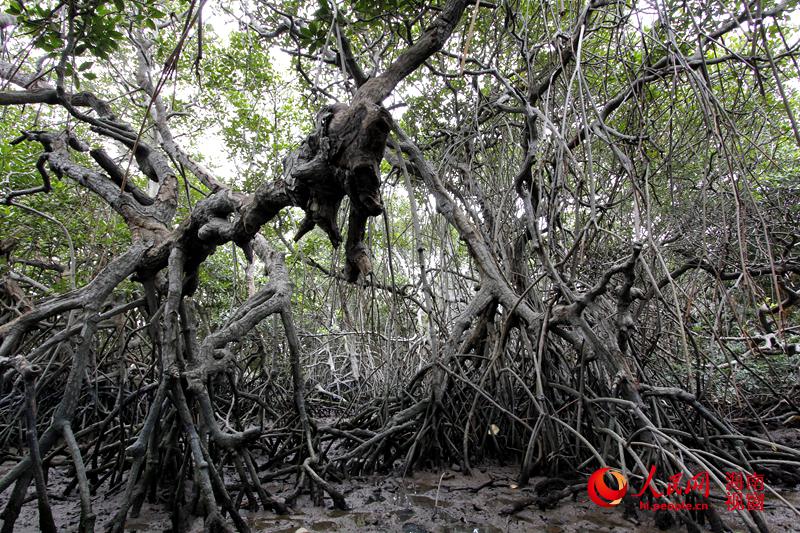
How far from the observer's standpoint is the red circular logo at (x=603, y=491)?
2078 millimetres

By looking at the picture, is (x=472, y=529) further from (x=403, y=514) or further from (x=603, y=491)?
(x=603, y=491)

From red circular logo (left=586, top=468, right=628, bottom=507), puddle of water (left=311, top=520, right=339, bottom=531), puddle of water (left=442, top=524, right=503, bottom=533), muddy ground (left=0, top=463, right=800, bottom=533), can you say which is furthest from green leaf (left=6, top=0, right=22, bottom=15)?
red circular logo (left=586, top=468, right=628, bottom=507)

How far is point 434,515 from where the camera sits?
2238 mm

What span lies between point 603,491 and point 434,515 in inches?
34.1

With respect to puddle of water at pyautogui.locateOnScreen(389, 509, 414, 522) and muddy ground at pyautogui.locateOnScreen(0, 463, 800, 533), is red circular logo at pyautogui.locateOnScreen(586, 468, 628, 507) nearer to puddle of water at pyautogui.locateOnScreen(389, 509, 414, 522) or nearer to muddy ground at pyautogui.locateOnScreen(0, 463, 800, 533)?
muddy ground at pyautogui.locateOnScreen(0, 463, 800, 533)

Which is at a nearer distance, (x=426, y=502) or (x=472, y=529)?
(x=472, y=529)

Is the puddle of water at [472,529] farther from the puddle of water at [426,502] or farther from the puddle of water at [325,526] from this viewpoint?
the puddle of water at [325,526]

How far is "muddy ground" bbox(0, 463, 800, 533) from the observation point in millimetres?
2033

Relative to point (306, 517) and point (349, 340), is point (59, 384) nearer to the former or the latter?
point (349, 340)

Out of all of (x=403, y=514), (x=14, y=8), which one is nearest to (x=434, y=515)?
(x=403, y=514)

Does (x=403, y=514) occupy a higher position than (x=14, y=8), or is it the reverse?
(x=14, y=8)

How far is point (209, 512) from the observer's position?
1.81m

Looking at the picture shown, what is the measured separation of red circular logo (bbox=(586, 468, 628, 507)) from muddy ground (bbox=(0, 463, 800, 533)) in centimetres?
4

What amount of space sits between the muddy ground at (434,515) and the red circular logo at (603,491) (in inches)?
1.4
